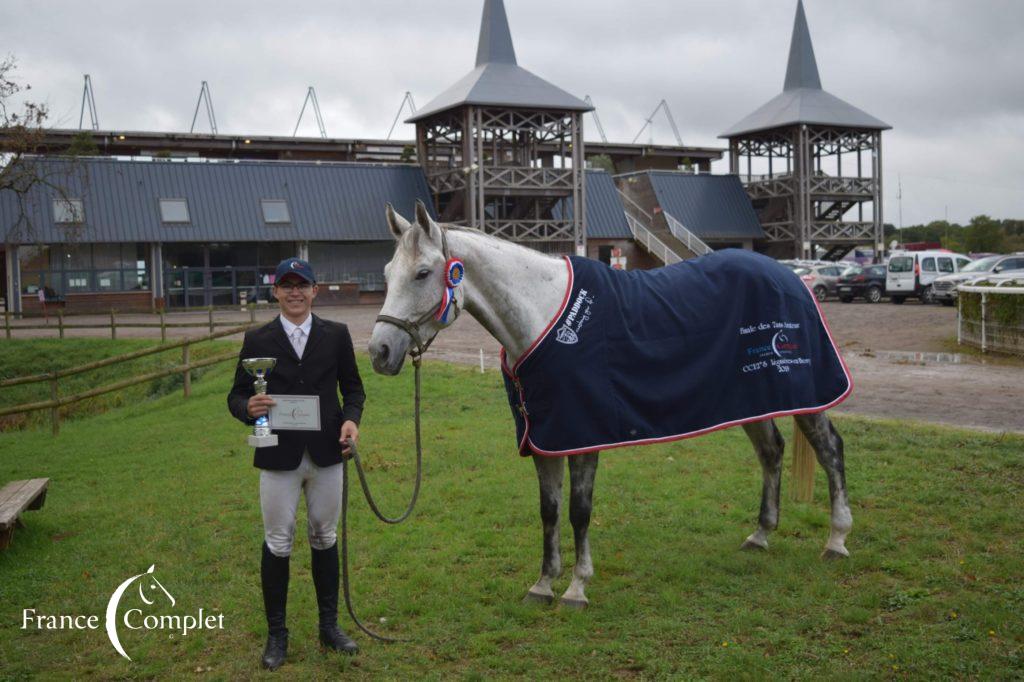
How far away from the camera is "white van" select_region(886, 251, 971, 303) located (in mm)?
33969

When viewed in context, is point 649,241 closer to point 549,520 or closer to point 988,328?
point 988,328

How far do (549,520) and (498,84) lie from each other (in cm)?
3725

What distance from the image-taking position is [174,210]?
125 feet

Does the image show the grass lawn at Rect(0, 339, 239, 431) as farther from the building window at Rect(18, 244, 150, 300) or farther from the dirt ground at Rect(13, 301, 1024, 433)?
the building window at Rect(18, 244, 150, 300)

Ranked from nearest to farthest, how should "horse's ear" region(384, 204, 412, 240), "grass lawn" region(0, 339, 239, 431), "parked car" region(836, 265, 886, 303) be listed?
"horse's ear" region(384, 204, 412, 240) → "grass lawn" region(0, 339, 239, 431) → "parked car" region(836, 265, 886, 303)

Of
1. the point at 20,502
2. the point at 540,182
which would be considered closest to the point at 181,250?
the point at 540,182

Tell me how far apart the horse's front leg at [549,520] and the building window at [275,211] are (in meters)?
35.2

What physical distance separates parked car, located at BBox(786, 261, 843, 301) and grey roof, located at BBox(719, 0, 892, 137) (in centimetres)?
1023

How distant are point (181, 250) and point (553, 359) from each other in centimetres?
3586

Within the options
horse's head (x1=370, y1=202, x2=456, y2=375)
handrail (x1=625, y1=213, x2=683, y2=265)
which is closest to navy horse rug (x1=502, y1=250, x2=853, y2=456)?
horse's head (x1=370, y1=202, x2=456, y2=375)

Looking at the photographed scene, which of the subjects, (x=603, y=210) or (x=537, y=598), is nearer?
(x=537, y=598)

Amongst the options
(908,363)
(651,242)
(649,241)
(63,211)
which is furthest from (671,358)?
(649,241)

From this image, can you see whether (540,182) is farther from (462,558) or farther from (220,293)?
(462,558)

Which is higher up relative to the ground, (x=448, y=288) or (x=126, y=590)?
(x=448, y=288)
